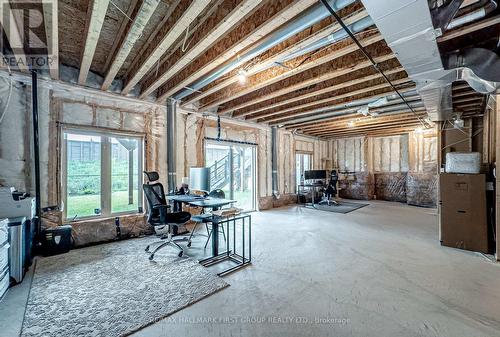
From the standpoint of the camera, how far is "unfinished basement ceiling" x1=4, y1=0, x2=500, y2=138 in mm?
1913

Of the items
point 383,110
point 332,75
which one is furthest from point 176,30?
point 383,110

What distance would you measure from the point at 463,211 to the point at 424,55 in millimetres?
2667

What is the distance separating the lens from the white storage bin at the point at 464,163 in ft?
10.6

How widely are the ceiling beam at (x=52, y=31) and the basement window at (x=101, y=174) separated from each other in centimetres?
106

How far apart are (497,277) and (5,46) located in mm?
6693

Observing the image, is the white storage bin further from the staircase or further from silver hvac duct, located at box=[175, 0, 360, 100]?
the staircase

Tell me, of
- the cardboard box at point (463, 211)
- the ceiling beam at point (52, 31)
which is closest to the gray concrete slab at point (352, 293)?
the cardboard box at point (463, 211)

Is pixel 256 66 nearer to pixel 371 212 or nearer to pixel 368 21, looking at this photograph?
pixel 368 21

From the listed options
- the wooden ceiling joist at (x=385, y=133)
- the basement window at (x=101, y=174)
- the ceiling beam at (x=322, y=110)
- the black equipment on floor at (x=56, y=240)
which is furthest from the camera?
the wooden ceiling joist at (x=385, y=133)

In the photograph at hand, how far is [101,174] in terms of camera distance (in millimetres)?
3793

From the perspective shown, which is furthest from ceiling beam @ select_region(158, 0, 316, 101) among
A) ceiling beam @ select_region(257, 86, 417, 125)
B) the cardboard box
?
the cardboard box

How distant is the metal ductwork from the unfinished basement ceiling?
0.25 m

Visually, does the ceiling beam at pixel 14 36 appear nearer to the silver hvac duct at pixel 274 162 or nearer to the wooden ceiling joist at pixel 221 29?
the wooden ceiling joist at pixel 221 29

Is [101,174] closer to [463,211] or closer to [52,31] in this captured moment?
[52,31]
